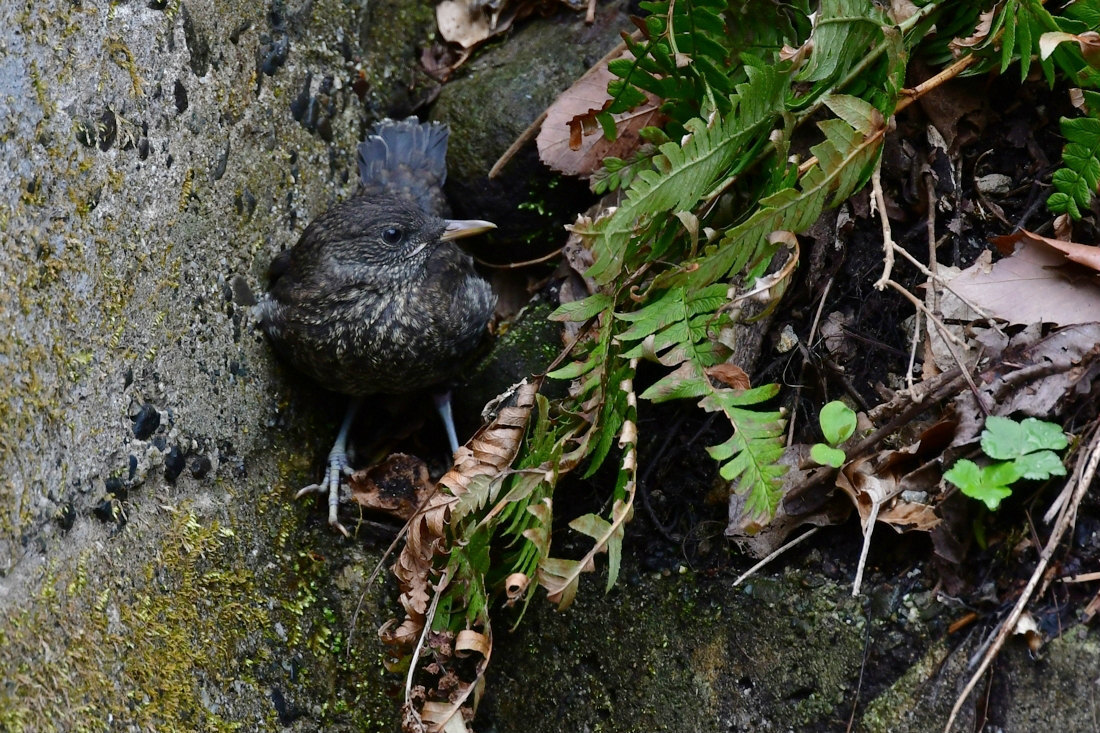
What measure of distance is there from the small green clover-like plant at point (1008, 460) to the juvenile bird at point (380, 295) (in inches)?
83.9

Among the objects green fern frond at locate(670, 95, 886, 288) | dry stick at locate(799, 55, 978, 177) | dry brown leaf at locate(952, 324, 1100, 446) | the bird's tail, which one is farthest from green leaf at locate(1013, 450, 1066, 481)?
the bird's tail

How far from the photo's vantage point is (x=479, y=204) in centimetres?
459

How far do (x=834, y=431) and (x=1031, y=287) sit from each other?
0.69 m

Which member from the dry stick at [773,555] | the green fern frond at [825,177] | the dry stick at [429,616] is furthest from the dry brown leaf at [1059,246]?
the dry stick at [429,616]

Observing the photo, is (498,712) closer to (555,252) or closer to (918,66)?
(555,252)

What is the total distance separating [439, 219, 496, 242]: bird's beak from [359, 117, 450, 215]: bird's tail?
1.08 ft

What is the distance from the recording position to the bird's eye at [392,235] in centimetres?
413

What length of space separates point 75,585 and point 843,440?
2.07m

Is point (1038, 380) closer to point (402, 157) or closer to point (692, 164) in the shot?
point (692, 164)

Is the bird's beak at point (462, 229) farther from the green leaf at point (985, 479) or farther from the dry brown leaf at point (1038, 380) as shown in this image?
the green leaf at point (985, 479)

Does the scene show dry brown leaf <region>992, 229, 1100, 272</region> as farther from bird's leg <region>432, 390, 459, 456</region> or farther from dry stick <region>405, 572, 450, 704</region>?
bird's leg <region>432, 390, 459, 456</region>

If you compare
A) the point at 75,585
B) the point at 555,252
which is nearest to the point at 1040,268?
the point at 555,252

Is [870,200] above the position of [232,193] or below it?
below

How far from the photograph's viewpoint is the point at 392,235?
13.6 feet
